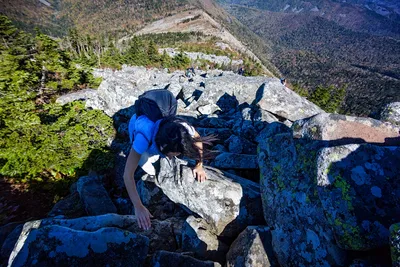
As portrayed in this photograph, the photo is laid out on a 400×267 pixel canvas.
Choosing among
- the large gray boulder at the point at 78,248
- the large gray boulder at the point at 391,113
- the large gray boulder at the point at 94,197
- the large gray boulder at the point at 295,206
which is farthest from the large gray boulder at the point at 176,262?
the large gray boulder at the point at 391,113

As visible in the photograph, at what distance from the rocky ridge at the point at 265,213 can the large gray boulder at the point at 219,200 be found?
2 centimetres

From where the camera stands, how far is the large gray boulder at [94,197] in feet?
18.8

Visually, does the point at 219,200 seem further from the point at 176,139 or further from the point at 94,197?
the point at 94,197


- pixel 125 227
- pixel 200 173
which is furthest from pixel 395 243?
pixel 125 227

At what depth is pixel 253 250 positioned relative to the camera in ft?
11.9

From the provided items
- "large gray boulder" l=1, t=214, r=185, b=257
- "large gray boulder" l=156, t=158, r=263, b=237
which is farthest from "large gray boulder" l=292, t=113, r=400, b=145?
"large gray boulder" l=1, t=214, r=185, b=257

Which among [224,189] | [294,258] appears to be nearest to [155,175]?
[224,189]

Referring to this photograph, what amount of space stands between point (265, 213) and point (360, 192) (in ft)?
6.03

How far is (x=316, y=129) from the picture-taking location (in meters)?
3.98

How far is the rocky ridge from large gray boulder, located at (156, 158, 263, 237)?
0.02 meters

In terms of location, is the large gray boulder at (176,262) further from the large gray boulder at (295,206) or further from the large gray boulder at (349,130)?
the large gray boulder at (349,130)

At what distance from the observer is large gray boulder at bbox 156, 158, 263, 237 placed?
15.0ft

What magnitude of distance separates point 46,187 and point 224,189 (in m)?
6.94

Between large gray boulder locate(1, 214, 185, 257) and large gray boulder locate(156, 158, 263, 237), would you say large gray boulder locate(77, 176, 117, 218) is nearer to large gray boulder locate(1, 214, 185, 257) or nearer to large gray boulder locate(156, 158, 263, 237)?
large gray boulder locate(1, 214, 185, 257)
